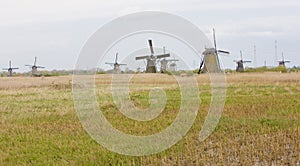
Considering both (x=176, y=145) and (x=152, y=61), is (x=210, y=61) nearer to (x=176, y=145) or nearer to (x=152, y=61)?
(x=152, y=61)

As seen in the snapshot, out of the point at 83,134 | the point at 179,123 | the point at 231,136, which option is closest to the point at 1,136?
the point at 83,134

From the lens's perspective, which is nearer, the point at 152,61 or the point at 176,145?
the point at 176,145

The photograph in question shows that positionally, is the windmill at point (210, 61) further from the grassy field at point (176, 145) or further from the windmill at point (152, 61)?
the grassy field at point (176, 145)

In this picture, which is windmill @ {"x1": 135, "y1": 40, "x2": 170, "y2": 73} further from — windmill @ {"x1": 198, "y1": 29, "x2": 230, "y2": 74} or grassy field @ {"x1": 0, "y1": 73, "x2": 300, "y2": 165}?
grassy field @ {"x1": 0, "y1": 73, "x2": 300, "y2": 165}

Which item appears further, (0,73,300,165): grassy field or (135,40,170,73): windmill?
(135,40,170,73): windmill

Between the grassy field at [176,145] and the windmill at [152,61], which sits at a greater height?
the windmill at [152,61]

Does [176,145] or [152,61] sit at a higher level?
[152,61]

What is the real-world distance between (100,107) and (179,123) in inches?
214

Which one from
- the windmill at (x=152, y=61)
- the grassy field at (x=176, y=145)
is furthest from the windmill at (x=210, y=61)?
the grassy field at (x=176, y=145)

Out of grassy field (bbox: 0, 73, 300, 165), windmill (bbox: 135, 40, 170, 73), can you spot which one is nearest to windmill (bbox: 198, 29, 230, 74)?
windmill (bbox: 135, 40, 170, 73)

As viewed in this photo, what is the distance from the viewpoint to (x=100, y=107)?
17.7 metres

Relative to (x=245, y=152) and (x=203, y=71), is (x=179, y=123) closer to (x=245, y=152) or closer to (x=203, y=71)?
(x=245, y=152)

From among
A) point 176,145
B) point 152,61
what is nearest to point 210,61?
point 152,61

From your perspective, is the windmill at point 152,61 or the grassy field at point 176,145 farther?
the windmill at point 152,61
